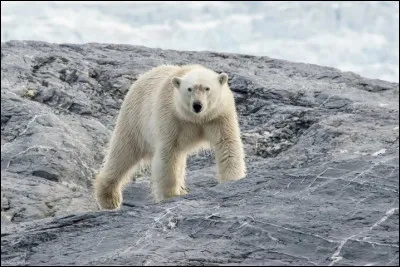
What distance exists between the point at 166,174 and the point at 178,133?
1.38ft

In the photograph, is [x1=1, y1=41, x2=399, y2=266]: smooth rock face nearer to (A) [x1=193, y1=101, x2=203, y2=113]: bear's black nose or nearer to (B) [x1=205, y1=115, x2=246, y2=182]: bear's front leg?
(B) [x1=205, y1=115, x2=246, y2=182]: bear's front leg

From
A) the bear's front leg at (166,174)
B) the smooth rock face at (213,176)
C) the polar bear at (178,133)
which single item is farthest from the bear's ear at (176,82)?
the smooth rock face at (213,176)

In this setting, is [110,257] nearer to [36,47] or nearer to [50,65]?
[50,65]

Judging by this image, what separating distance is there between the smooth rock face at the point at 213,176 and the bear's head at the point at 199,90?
764 mm

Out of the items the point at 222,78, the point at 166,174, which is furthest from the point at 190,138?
the point at 222,78

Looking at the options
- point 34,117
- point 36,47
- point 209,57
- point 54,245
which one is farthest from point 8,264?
point 209,57

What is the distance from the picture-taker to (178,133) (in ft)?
22.6

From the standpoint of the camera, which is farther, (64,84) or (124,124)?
(64,84)

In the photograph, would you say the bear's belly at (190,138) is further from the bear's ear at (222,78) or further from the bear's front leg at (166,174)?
the bear's ear at (222,78)

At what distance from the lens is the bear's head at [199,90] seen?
21.5 feet

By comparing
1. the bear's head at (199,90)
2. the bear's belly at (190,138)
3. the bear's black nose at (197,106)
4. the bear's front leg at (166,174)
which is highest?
the bear's head at (199,90)

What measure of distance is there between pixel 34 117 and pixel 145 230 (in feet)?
7.76

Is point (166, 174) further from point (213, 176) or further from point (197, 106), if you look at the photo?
point (213, 176)

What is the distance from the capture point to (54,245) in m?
4.60
